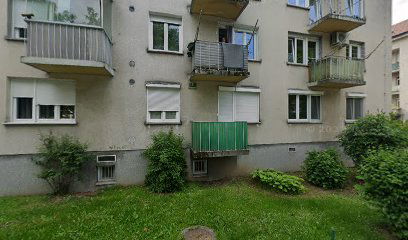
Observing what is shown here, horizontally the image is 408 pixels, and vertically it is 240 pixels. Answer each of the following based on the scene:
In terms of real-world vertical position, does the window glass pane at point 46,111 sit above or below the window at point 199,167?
above

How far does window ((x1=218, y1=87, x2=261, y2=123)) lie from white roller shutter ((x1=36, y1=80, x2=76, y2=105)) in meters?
6.05

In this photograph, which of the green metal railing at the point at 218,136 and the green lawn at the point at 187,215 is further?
the green metal railing at the point at 218,136

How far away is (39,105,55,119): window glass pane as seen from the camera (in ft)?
25.5

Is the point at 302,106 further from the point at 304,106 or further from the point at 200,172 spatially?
the point at 200,172

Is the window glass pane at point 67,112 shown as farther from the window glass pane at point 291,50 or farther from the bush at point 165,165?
the window glass pane at point 291,50

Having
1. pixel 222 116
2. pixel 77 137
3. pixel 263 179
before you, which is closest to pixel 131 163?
pixel 77 137

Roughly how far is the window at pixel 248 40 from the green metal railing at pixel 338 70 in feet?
11.0

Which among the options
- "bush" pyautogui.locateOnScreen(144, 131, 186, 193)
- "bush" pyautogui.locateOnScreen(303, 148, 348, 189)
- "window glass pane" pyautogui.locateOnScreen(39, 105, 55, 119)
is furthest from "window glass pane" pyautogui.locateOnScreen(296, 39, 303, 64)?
"window glass pane" pyautogui.locateOnScreen(39, 105, 55, 119)

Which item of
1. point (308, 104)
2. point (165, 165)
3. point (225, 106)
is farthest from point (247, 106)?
point (165, 165)

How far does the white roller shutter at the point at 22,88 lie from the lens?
24.6ft

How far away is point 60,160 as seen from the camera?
23.4 ft

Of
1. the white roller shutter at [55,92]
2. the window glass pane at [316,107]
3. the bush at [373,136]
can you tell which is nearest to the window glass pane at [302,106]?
the window glass pane at [316,107]

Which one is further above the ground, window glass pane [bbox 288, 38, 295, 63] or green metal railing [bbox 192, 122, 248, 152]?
window glass pane [bbox 288, 38, 295, 63]

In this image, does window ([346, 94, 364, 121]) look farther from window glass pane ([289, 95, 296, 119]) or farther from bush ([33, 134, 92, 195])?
bush ([33, 134, 92, 195])
